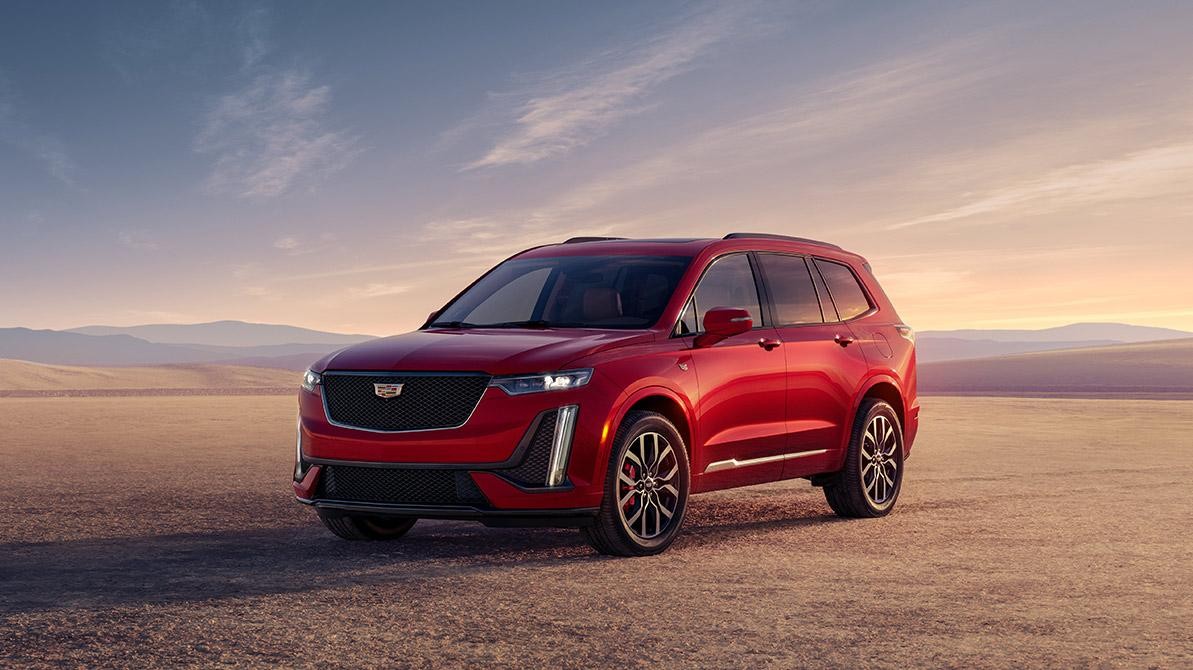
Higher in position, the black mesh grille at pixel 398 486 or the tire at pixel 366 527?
the black mesh grille at pixel 398 486

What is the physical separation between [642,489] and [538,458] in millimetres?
811

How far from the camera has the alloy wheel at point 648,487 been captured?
8.09 meters

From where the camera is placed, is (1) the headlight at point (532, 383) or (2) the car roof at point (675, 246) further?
(2) the car roof at point (675, 246)

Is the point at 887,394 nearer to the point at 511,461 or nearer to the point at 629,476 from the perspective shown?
the point at 629,476

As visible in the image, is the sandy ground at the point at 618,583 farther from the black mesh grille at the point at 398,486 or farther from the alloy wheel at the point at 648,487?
the black mesh grille at the point at 398,486

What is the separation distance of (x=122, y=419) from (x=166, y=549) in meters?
17.6

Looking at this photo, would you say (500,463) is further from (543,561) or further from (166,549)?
(166,549)

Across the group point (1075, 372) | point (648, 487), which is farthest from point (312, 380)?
point (1075, 372)

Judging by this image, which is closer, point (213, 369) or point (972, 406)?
point (972, 406)

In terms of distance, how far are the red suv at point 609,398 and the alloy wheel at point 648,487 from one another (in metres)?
0.01

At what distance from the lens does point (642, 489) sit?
26.8ft

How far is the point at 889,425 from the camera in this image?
1067cm

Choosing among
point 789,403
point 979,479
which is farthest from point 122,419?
point 789,403

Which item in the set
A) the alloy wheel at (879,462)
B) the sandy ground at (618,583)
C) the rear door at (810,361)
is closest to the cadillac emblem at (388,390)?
the sandy ground at (618,583)
